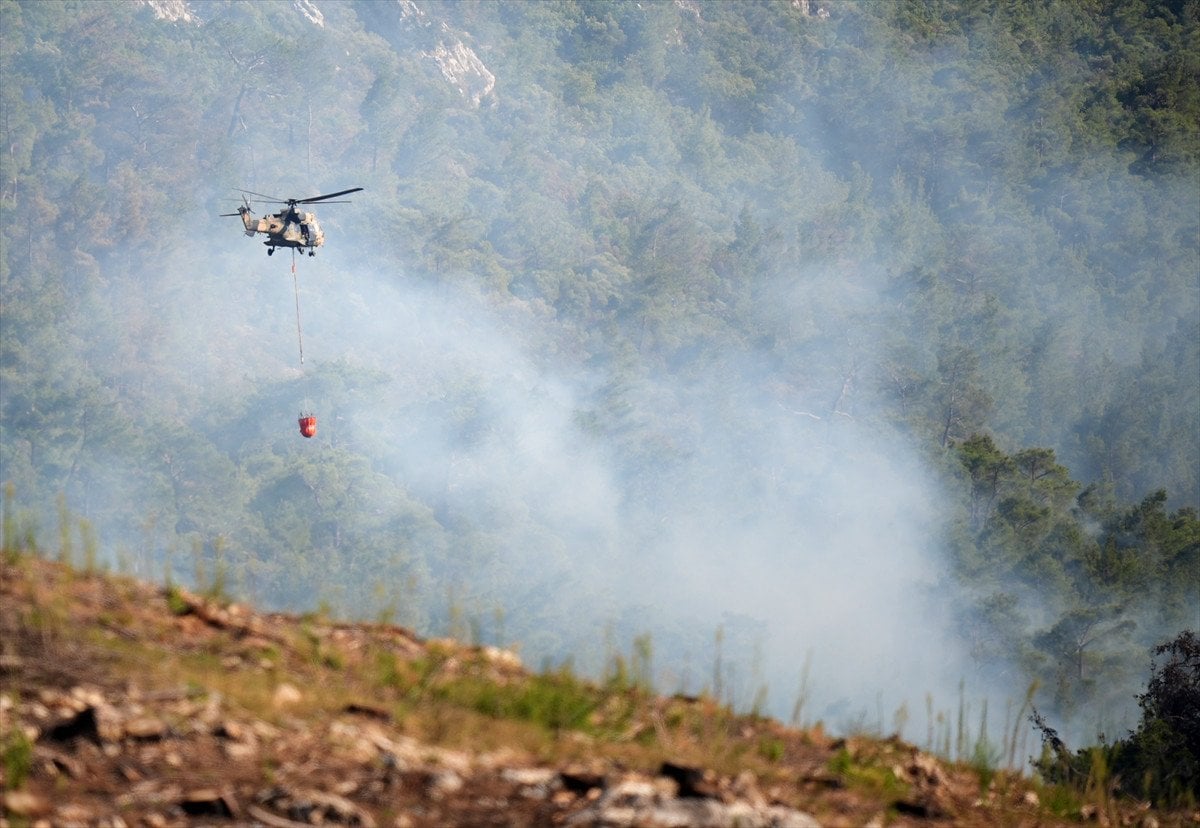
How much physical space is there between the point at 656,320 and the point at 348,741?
107660mm

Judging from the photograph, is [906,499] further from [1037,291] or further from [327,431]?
[1037,291]

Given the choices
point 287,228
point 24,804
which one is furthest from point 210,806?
point 287,228

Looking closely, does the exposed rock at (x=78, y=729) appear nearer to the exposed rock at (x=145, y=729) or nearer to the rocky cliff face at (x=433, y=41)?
the exposed rock at (x=145, y=729)

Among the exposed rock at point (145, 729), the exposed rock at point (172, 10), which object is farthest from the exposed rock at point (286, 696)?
the exposed rock at point (172, 10)

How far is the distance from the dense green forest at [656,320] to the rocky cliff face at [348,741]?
46.5 m

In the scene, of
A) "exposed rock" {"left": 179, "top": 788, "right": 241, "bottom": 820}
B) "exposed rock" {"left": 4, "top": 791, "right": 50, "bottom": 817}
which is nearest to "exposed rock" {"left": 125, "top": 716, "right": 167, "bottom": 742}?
"exposed rock" {"left": 179, "top": 788, "right": 241, "bottom": 820}

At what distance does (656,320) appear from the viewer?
11581 cm

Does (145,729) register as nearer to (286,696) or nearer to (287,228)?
(286,696)

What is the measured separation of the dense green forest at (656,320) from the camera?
8069 centimetres

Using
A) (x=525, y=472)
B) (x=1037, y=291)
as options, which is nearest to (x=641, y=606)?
(x=525, y=472)

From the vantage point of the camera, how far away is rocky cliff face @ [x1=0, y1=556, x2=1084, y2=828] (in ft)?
26.2

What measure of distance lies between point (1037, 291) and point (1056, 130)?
20.4m

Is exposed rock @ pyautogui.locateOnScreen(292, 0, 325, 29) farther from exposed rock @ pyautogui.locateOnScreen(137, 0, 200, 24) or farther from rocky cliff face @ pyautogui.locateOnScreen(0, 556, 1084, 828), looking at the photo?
rocky cliff face @ pyautogui.locateOnScreen(0, 556, 1084, 828)

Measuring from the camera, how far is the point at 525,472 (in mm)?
100625
